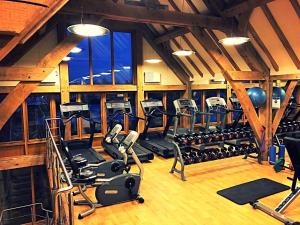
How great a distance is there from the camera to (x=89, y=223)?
358 centimetres

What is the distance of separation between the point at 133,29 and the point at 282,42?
465 centimetres

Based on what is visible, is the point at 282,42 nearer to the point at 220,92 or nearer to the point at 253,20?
the point at 253,20

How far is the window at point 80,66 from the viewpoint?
7.79 m

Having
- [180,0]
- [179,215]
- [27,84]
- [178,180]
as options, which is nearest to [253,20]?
[180,0]

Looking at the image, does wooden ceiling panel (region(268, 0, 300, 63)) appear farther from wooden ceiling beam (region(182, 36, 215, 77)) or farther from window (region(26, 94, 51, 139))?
window (region(26, 94, 51, 139))

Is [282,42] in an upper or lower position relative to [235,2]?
lower

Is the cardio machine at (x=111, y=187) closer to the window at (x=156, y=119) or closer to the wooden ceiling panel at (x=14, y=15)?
the wooden ceiling panel at (x=14, y=15)

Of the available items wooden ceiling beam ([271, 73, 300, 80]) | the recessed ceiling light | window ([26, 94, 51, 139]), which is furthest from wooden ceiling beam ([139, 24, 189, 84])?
the recessed ceiling light

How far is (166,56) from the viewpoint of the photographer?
9039 mm

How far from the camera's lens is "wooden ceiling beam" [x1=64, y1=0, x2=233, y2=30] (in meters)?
4.81

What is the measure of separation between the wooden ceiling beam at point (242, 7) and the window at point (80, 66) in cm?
430

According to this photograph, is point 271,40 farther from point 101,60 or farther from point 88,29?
point 101,60

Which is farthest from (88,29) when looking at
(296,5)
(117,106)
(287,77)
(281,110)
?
(281,110)

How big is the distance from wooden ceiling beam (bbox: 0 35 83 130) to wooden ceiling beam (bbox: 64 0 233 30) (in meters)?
0.63
